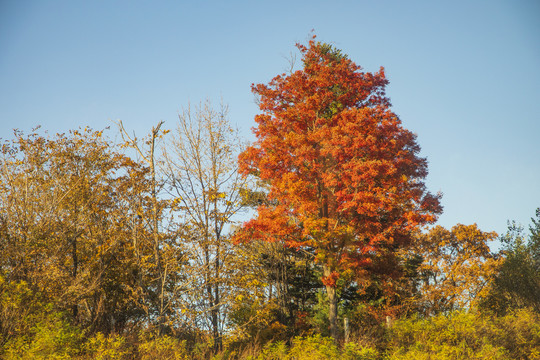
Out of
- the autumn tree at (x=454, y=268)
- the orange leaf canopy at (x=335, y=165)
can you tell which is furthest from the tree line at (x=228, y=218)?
the autumn tree at (x=454, y=268)

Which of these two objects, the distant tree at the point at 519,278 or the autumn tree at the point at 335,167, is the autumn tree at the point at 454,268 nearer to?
the distant tree at the point at 519,278

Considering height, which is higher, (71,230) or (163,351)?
(71,230)

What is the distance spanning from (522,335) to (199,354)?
9597mm

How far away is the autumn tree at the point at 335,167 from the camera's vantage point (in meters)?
14.2

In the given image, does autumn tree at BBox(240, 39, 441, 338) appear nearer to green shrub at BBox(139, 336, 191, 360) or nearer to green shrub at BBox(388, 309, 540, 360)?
green shrub at BBox(388, 309, 540, 360)

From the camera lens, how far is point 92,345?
10156 millimetres

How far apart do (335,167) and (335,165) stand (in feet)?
0.39

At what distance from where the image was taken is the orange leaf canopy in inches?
561

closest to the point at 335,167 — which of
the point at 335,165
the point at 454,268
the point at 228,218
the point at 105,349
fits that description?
the point at 335,165

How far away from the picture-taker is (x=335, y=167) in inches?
588

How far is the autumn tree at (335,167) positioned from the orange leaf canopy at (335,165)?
0.13 feet

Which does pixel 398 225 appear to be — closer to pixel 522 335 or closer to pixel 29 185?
pixel 522 335

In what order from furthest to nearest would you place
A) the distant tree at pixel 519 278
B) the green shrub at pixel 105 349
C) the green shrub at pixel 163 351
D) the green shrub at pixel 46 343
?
the distant tree at pixel 519 278 → the green shrub at pixel 163 351 → the green shrub at pixel 105 349 → the green shrub at pixel 46 343

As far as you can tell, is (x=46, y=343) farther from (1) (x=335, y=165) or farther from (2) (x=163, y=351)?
(1) (x=335, y=165)
